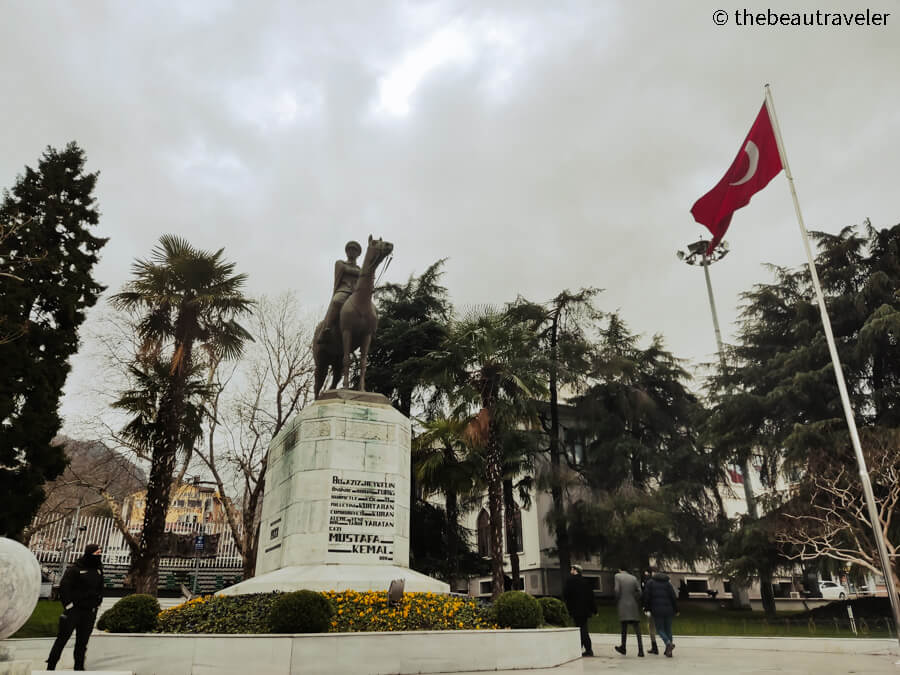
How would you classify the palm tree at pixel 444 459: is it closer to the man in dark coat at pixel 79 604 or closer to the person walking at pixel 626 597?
the person walking at pixel 626 597

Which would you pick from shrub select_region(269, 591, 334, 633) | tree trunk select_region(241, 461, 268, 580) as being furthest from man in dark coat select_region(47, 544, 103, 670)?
tree trunk select_region(241, 461, 268, 580)

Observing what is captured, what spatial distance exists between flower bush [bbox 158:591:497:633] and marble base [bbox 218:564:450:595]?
335mm

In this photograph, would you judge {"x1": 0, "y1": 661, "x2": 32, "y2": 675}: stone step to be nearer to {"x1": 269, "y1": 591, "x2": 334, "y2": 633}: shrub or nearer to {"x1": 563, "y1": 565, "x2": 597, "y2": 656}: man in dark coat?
{"x1": 269, "y1": 591, "x2": 334, "y2": 633}: shrub

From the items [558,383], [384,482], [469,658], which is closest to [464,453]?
[558,383]

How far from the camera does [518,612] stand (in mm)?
10094

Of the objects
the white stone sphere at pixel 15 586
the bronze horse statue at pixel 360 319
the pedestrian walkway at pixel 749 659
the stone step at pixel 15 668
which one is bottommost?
the pedestrian walkway at pixel 749 659

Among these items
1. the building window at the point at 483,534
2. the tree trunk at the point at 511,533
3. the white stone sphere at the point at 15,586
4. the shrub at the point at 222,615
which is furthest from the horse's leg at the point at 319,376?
the building window at the point at 483,534

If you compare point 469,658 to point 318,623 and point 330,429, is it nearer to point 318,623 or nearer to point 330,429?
point 318,623

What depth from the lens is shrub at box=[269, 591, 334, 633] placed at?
338 inches

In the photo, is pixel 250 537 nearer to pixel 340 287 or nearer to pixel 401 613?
pixel 340 287

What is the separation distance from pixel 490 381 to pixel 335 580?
1235 cm

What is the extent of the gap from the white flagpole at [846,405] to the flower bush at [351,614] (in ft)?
20.2

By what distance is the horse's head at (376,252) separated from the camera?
12.8 meters

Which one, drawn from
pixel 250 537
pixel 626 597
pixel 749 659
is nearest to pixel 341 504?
pixel 626 597
